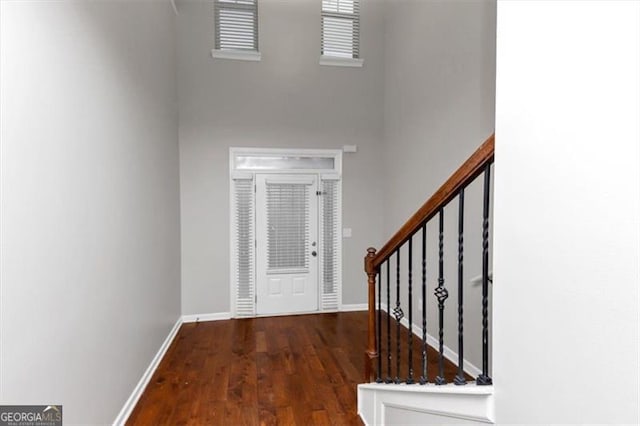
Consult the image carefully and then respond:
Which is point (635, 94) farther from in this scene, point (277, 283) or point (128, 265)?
point (277, 283)

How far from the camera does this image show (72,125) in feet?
5.80

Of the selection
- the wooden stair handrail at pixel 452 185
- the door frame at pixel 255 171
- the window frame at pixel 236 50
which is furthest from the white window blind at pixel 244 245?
the wooden stair handrail at pixel 452 185

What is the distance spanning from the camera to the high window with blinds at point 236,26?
4.56 m

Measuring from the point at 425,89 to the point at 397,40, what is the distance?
3.82ft

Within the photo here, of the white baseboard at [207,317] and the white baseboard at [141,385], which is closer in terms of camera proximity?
the white baseboard at [141,385]

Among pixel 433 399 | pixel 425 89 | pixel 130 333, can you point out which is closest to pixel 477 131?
pixel 425 89

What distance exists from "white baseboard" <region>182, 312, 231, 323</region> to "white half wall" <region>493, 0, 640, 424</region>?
163 inches

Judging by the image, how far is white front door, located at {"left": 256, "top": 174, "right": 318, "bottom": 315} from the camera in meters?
4.73

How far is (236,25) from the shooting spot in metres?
4.61

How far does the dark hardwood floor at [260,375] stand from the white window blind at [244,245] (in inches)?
13.4

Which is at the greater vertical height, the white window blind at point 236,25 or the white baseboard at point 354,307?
the white window blind at point 236,25

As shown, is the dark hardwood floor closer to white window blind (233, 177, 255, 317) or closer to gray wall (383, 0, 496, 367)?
white window blind (233, 177, 255, 317)

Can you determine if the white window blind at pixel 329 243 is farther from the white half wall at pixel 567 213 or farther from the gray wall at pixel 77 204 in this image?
the white half wall at pixel 567 213

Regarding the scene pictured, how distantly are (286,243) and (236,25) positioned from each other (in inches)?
120
